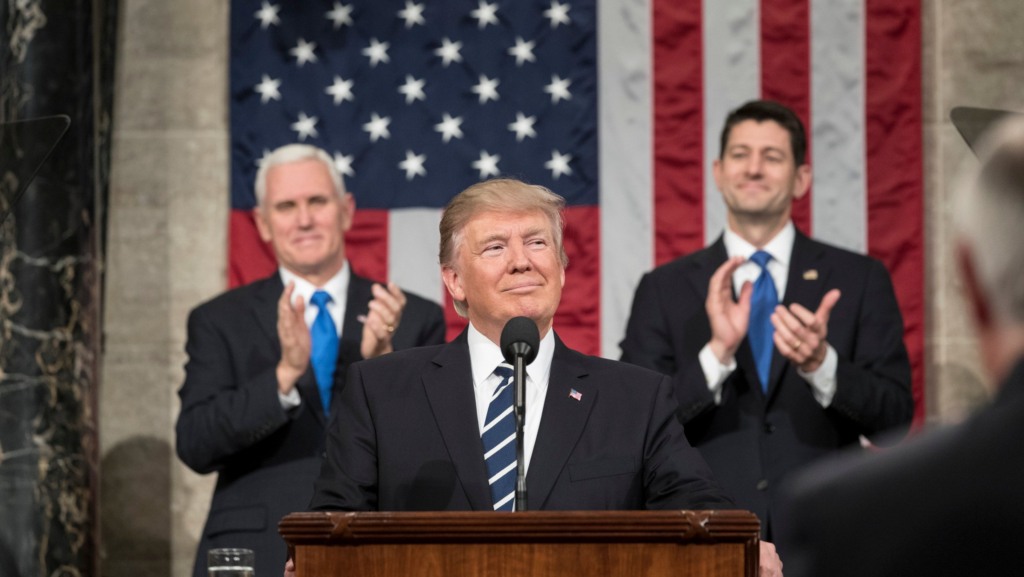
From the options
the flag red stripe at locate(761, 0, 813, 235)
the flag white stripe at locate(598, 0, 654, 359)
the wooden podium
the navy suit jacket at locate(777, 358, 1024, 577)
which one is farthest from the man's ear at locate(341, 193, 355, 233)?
the navy suit jacket at locate(777, 358, 1024, 577)

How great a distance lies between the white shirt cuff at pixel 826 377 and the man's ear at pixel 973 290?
10.7 feet

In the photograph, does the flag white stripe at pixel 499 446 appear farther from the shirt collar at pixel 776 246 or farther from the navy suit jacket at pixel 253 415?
the shirt collar at pixel 776 246

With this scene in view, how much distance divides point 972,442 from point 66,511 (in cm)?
448

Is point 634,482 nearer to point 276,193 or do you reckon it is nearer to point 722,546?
point 722,546

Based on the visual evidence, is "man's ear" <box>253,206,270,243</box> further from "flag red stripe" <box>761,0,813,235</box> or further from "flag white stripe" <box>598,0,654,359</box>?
"flag red stripe" <box>761,0,813,235</box>

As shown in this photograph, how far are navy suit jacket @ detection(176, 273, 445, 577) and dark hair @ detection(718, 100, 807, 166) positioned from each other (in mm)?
1225

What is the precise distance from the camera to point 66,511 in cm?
524

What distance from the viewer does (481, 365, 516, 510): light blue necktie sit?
3322 mm

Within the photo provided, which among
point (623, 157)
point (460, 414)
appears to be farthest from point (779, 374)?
point (460, 414)

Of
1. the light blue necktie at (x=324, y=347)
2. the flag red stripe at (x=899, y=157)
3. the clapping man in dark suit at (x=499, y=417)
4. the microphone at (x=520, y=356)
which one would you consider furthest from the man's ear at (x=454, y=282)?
the flag red stripe at (x=899, y=157)

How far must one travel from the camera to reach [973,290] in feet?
4.13

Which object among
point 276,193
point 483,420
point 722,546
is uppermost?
point 276,193

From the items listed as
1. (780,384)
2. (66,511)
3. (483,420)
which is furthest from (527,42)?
(483,420)

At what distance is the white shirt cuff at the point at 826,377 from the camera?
14.8ft
